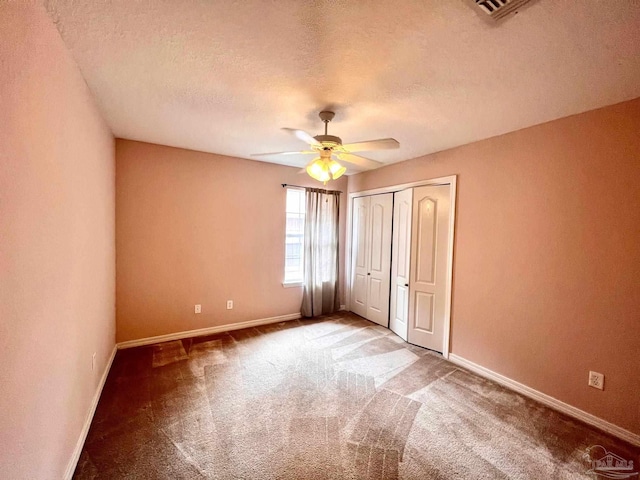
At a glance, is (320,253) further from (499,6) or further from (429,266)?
(499,6)

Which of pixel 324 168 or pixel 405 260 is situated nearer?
pixel 324 168

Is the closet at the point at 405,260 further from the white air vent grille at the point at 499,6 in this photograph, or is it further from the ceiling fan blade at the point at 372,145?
the white air vent grille at the point at 499,6

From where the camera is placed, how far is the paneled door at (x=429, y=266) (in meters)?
3.35

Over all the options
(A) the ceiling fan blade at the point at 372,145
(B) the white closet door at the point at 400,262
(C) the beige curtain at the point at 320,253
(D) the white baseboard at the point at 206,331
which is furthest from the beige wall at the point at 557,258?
(D) the white baseboard at the point at 206,331

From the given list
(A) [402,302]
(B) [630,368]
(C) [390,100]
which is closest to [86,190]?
(C) [390,100]

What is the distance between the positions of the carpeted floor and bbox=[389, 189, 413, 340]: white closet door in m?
0.77

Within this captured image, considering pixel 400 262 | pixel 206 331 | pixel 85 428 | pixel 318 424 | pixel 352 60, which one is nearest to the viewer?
pixel 352 60

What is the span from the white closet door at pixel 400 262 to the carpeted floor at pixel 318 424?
2.51 feet

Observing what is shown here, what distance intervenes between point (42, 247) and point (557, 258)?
3598mm

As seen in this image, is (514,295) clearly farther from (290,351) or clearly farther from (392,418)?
(290,351)

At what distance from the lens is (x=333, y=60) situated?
1656 millimetres

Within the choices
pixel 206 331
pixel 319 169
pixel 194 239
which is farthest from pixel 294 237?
pixel 319 169

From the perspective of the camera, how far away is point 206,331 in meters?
3.80

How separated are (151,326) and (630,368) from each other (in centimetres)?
470
